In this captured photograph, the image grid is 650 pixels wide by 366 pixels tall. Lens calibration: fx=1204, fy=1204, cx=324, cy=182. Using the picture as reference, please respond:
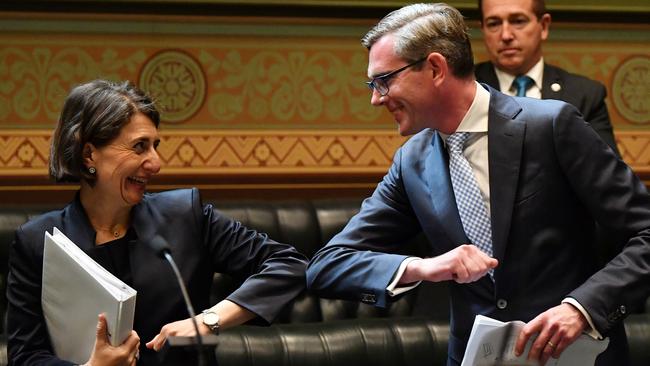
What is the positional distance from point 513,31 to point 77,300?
229 cm

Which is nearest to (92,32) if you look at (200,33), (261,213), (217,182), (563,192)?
(200,33)

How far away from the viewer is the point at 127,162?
2830mm

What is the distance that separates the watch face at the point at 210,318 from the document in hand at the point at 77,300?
19 cm

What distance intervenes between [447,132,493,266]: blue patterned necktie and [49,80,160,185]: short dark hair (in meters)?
0.74

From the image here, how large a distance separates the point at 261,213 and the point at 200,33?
0.96m

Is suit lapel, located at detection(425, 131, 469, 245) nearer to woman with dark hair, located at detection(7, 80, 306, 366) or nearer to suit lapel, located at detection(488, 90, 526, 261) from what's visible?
suit lapel, located at detection(488, 90, 526, 261)

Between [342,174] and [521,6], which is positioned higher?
[521,6]

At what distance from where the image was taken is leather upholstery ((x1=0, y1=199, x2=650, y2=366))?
4055 mm

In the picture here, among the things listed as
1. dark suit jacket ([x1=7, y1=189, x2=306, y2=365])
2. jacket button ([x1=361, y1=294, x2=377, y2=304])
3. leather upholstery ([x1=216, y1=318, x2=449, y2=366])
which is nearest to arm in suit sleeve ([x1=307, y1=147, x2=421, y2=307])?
jacket button ([x1=361, y1=294, x2=377, y2=304])

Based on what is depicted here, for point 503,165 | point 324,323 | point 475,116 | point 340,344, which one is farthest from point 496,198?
point 324,323

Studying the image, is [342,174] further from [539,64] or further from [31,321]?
[31,321]

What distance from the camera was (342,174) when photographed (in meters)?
5.19

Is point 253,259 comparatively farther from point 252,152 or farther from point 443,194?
point 252,152

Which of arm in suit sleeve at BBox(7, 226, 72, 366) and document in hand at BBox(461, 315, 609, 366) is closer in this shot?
document in hand at BBox(461, 315, 609, 366)
